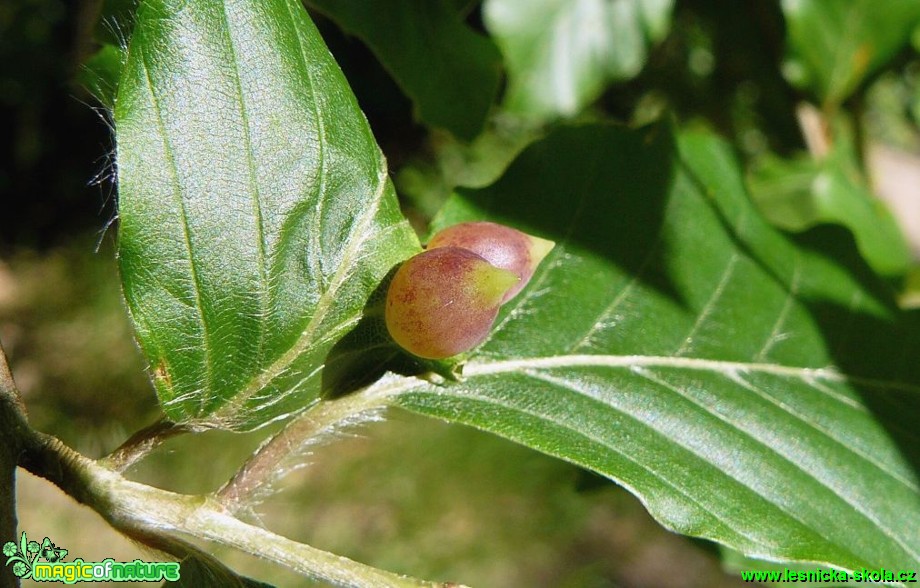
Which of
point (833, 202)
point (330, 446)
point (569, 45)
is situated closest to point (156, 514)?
point (569, 45)

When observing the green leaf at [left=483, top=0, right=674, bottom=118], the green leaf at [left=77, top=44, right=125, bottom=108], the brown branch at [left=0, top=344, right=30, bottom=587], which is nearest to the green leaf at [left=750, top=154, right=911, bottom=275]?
the green leaf at [left=483, top=0, right=674, bottom=118]

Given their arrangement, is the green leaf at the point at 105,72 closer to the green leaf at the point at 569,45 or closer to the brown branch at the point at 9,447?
the brown branch at the point at 9,447

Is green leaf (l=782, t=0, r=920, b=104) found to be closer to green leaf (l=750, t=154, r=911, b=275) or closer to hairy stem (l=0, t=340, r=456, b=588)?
green leaf (l=750, t=154, r=911, b=275)

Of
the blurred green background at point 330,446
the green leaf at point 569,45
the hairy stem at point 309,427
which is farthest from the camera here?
the blurred green background at point 330,446

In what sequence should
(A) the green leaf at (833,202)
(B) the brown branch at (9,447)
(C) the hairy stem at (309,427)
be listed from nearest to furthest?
(B) the brown branch at (9,447), (C) the hairy stem at (309,427), (A) the green leaf at (833,202)

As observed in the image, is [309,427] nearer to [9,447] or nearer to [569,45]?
[9,447]

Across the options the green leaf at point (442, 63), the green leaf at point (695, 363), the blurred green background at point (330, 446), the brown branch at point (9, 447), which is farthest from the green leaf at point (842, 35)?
the brown branch at point (9, 447)

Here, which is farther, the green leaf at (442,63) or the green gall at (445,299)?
the green leaf at (442,63)

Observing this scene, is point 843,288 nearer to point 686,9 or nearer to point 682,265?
point 682,265
